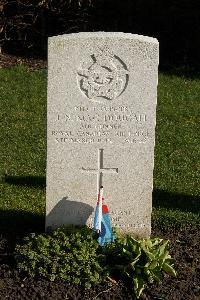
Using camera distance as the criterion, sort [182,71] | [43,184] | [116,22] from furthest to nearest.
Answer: [116,22]
[182,71]
[43,184]

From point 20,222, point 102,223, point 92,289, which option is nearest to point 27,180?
point 20,222

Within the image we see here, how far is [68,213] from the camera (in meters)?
5.65

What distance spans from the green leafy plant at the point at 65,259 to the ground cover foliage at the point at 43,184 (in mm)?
84

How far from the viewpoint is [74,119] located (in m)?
5.31

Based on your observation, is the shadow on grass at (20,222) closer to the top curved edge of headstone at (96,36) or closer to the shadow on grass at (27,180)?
the shadow on grass at (27,180)

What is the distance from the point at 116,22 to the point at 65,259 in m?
9.53

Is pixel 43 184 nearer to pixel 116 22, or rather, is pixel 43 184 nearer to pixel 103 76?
pixel 103 76

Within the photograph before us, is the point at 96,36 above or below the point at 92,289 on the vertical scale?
above

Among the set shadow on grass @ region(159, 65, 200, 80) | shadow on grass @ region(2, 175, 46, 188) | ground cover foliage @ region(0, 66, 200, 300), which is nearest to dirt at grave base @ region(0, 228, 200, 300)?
ground cover foliage @ region(0, 66, 200, 300)

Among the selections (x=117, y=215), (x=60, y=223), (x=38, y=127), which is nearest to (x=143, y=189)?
(x=117, y=215)

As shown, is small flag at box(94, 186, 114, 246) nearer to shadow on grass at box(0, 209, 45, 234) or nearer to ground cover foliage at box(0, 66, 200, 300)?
ground cover foliage at box(0, 66, 200, 300)

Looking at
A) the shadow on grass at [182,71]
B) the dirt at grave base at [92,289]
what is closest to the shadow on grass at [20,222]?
the dirt at grave base at [92,289]

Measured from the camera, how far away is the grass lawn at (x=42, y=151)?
21.3ft

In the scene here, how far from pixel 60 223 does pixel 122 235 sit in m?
0.58
